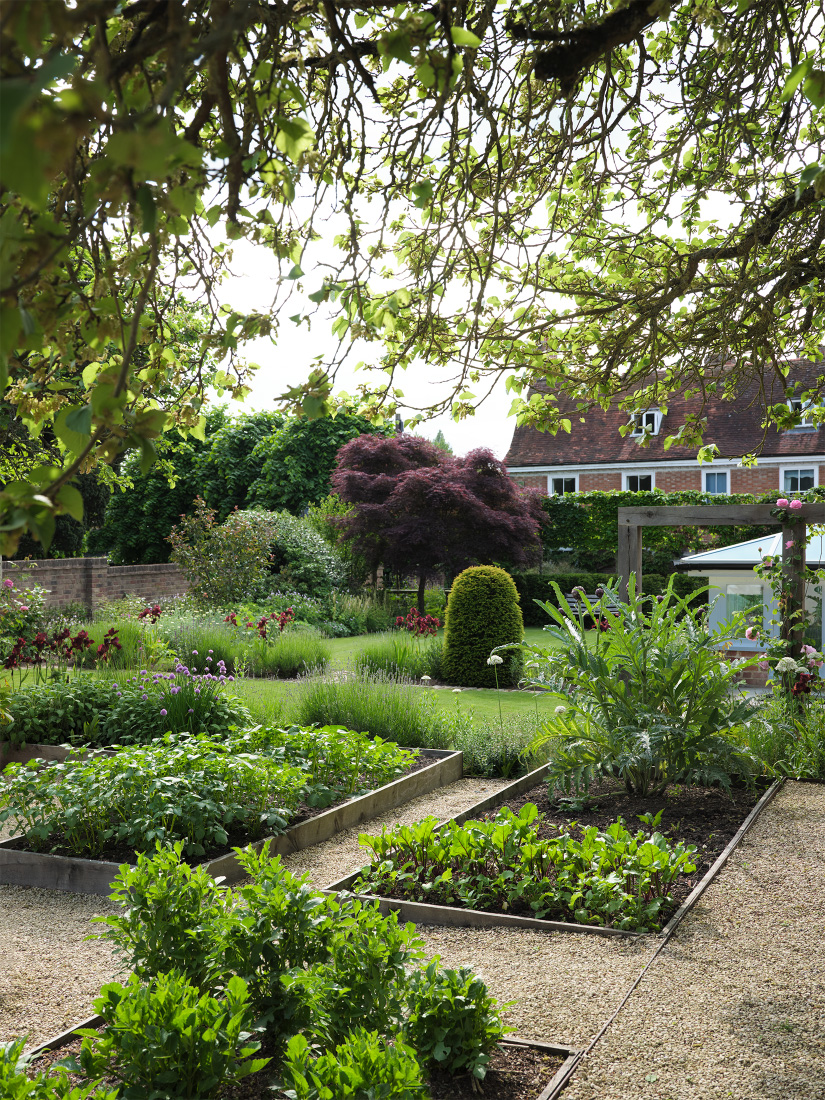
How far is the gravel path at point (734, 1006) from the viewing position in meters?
2.58

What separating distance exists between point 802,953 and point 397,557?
14409 millimetres

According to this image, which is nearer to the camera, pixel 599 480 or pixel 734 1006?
pixel 734 1006

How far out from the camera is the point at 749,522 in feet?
23.7

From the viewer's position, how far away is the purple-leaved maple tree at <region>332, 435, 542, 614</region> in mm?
17266

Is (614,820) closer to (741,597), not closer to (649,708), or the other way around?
(649,708)

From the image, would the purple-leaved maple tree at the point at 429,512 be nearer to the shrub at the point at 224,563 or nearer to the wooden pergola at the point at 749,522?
the shrub at the point at 224,563

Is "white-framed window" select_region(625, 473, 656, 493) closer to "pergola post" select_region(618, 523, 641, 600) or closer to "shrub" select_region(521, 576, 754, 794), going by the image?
"pergola post" select_region(618, 523, 641, 600)

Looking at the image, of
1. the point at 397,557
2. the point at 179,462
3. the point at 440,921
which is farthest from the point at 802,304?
the point at 179,462

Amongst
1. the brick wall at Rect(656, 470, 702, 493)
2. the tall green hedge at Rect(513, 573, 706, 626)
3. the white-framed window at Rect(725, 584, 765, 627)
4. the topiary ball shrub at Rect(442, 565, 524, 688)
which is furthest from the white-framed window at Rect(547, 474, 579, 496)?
the topiary ball shrub at Rect(442, 565, 524, 688)

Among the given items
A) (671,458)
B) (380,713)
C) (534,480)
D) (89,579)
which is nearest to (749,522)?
(380,713)

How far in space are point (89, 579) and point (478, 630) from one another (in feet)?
26.2

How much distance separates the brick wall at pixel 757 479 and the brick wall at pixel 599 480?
3.49 m

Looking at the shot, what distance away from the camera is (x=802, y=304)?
5.38 metres

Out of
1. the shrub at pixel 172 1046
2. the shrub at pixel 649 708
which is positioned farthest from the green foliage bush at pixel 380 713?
the shrub at pixel 172 1046
